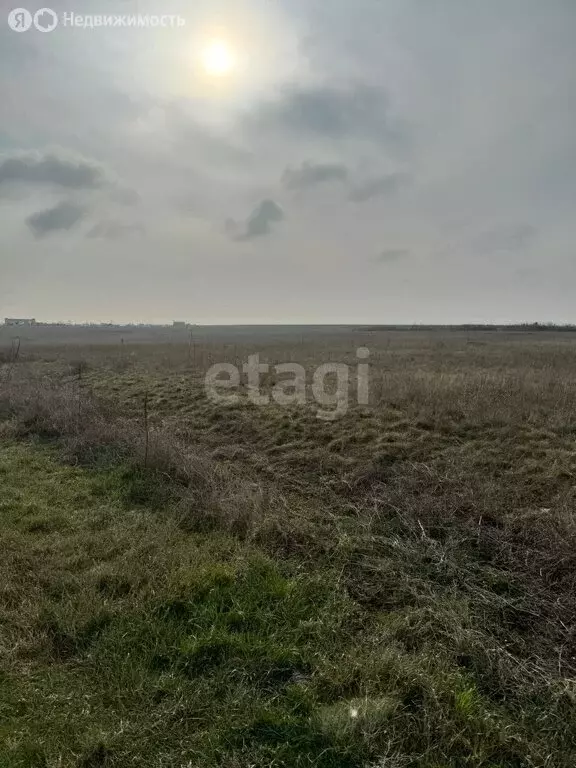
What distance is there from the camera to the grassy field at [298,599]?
3.42 meters

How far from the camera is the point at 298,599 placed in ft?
16.6

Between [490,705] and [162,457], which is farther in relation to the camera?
[162,457]

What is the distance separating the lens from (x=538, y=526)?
20.8ft

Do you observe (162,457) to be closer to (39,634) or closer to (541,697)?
(39,634)

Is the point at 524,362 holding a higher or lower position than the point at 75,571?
higher

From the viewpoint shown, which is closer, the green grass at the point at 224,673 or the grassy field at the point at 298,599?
the green grass at the point at 224,673

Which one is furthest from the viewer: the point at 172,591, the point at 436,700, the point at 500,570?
the point at 500,570

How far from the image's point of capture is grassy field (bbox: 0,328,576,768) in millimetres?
3420

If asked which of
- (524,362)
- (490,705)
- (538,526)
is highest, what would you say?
(524,362)

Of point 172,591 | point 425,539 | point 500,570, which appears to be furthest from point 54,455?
point 500,570

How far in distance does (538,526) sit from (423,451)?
3284mm

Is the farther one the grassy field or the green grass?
the grassy field

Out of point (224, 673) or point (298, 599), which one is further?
point (298, 599)

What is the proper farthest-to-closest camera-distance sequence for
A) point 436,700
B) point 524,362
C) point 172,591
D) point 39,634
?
point 524,362
point 172,591
point 39,634
point 436,700
